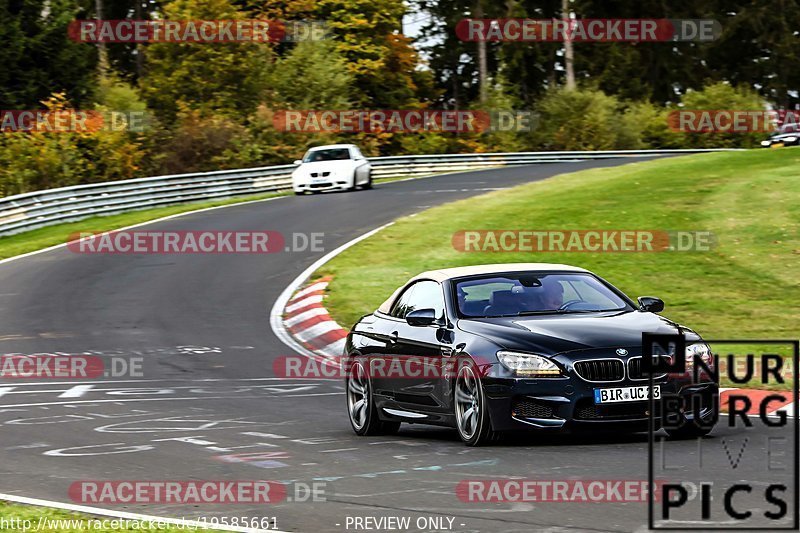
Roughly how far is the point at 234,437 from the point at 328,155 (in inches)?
1194

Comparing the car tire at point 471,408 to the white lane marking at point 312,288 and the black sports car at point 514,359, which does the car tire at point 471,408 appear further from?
the white lane marking at point 312,288

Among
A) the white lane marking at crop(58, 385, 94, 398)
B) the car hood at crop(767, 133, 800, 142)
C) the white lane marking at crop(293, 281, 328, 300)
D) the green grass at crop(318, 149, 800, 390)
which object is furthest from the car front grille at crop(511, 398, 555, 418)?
the car hood at crop(767, 133, 800, 142)

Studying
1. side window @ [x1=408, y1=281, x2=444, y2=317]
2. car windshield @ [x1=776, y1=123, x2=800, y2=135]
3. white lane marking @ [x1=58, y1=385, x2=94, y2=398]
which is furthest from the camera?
car windshield @ [x1=776, y1=123, x2=800, y2=135]

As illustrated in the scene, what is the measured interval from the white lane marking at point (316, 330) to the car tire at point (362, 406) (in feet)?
21.6

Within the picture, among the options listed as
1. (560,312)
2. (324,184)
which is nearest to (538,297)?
(560,312)

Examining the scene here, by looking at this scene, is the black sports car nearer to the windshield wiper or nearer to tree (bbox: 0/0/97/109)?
the windshield wiper

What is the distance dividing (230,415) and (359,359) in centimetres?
154

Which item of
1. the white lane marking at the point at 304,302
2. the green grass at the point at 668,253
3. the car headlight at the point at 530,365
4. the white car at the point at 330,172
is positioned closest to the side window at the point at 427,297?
the car headlight at the point at 530,365

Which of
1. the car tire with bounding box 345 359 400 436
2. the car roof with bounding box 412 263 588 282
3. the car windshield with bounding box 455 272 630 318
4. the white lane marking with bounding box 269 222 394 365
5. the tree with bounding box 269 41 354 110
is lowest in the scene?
the white lane marking with bounding box 269 222 394 365

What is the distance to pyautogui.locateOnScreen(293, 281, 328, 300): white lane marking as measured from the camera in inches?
883

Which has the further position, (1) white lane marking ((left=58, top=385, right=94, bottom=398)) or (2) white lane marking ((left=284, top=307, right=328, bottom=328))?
(2) white lane marking ((left=284, top=307, right=328, bottom=328))

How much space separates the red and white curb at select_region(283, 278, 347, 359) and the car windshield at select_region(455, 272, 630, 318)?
6.34 metres

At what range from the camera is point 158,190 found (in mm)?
39031

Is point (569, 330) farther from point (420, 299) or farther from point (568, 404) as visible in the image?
point (420, 299)
